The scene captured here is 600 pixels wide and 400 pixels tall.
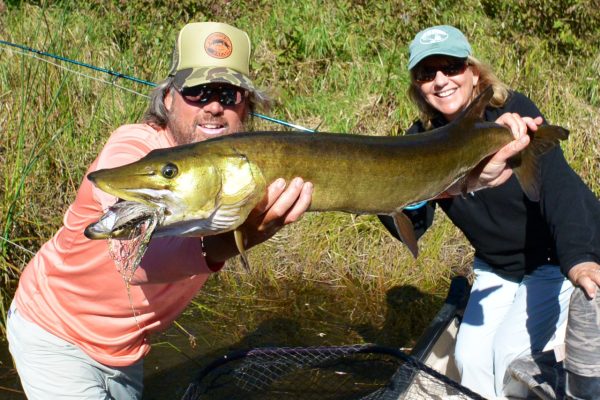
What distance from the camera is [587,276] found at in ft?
11.2

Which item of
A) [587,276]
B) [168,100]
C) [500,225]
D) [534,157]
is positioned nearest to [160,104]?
[168,100]

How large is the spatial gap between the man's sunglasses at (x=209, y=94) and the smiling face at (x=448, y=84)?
136 centimetres

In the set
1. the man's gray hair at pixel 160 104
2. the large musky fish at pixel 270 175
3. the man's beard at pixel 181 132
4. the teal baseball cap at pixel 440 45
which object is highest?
the teal baseball cap at pixel 440 45

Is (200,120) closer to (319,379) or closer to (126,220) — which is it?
(126,220)

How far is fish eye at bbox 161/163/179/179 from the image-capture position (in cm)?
200

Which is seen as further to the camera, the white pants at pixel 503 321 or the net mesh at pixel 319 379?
the white pants at pixel 503 321

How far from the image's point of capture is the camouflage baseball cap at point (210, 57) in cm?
302

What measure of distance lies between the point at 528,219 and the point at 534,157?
65 centimetres

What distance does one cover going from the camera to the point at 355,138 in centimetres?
246

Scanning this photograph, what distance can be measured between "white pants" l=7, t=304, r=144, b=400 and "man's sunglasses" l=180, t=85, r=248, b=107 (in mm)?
1110

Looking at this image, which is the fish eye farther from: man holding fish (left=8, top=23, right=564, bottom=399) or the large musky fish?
man holding fish (left=8, top=23, right=564, bottom=399)

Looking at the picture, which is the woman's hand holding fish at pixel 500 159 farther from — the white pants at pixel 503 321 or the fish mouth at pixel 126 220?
the fish mouth at pixel 126 220

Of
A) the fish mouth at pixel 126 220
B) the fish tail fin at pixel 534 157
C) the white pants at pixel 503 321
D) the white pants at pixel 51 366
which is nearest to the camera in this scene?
the fish mouth at pixel 126 220

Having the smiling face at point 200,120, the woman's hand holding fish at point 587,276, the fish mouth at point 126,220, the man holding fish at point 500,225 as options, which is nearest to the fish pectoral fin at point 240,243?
the fish mouth at point 126,220
